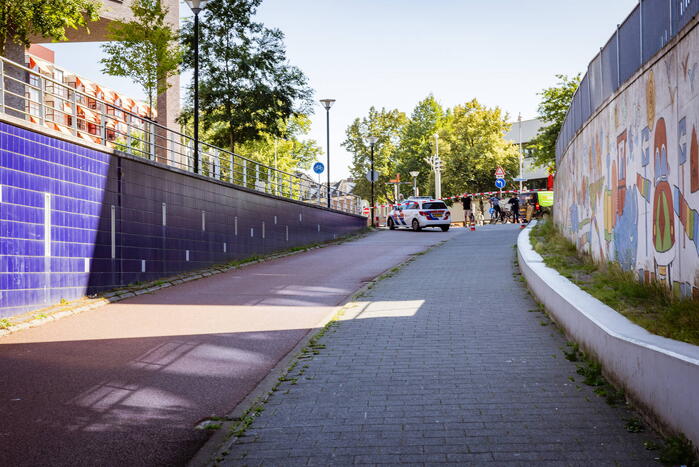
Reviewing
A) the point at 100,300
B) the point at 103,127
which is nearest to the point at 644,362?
the point at 100,300

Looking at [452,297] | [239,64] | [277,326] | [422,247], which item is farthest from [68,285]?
[239,64]

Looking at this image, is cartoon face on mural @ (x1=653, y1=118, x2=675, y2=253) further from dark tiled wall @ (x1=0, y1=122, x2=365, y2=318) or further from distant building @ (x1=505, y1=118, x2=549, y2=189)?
distant building @ (x1=505, y1=118, x2=549, y2=189)

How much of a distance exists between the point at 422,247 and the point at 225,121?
351 inches

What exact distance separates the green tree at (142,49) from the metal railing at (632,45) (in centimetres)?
1496

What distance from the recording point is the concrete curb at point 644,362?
14.3 feet

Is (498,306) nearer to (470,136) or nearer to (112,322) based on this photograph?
(112,322)

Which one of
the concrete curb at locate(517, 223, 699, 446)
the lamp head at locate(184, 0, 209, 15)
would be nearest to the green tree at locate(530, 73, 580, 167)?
the lamp head at locate(184, 0, 209, 15)

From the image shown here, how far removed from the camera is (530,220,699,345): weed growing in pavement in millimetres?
5980

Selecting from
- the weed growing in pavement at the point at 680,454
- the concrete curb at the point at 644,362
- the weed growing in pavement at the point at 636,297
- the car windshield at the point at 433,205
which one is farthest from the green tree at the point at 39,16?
the car windshield at the point at 433,205

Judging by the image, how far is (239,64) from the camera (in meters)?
27.3

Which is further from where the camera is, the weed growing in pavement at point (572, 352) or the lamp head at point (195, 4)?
the lamp head at point (195, 4)

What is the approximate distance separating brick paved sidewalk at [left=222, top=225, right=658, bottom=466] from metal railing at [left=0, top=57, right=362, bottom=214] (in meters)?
6.50

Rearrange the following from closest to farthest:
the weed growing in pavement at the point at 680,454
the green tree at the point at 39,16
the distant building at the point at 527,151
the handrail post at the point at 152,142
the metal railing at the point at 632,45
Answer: the weed growing in pavement at the point at 680,454 < the metal railing at the point at 632,45 < the handrail post at the point at 152,142 < the green tree at the point at 39,16 < the distant building at the point at 527,151

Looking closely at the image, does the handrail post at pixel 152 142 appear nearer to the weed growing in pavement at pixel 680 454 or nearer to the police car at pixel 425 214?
the weed growing in pavement at pixel 680 454
